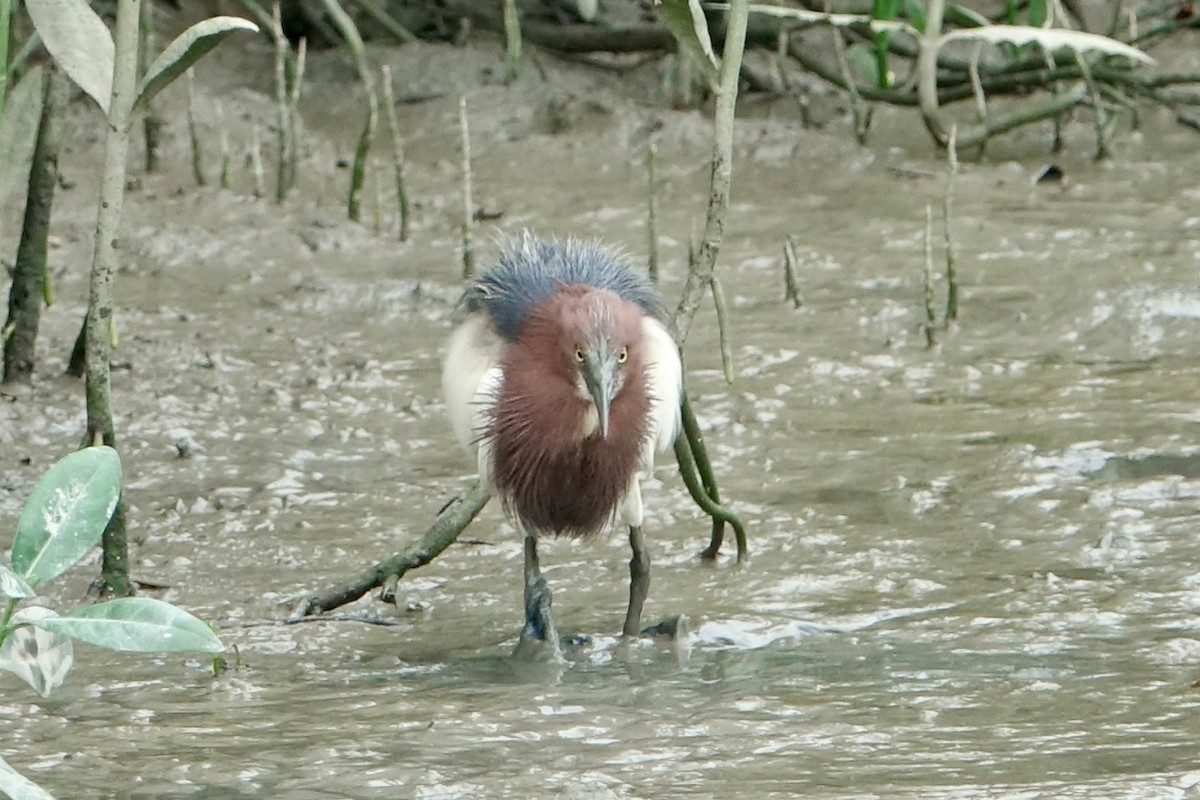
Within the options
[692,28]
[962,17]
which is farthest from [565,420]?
[962,17]

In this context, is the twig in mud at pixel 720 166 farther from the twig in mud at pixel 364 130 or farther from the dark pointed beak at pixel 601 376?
the twig in mud at pixel 364 130

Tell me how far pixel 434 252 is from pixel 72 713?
3968 millimetres

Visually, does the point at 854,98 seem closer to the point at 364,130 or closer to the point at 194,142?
the point at 364,130

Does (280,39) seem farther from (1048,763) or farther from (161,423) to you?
(1048,763)

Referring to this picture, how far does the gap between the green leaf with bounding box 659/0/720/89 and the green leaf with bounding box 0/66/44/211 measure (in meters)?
1.55

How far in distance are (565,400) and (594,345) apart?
166mm

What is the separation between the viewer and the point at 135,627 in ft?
7.64

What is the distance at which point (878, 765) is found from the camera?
297 centimetres

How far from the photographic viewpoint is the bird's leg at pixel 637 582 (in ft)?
13.0

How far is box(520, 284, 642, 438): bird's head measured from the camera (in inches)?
149

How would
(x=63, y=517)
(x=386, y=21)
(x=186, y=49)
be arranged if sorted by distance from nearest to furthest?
(x=63, y=517) → (x=186, y=49) → (x=386, y=21)

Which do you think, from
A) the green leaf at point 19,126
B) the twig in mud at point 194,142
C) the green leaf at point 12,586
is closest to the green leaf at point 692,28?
the green leaf at point 19,126

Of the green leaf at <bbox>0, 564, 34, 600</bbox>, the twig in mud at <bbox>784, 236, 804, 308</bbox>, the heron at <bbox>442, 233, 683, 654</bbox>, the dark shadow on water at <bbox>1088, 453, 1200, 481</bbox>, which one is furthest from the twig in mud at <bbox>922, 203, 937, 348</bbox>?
the green leaf at <bbox>0, 564, 34, 600</bbox>

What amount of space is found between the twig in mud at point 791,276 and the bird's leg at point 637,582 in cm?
217
